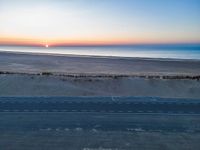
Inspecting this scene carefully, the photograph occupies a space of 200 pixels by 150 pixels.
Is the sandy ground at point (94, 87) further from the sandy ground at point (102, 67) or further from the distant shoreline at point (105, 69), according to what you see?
the sandy ground at point (102, 67)

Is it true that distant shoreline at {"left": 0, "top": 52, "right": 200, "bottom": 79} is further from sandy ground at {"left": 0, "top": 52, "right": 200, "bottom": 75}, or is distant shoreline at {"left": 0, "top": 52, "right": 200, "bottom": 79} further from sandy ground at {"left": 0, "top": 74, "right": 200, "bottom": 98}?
sandy ground at {"left": 0, "top": 74, "right": 200, "bottom": 98}

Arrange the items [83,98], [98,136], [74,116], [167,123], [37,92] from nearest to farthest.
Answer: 1. [98,136]
2. [167,123]
3. [74,116]
4. [83,98]
5. [37,92]

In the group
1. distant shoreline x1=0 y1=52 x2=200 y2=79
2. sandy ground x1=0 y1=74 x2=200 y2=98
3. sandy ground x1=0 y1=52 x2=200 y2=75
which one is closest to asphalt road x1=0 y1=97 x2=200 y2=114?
sandy ground x1=0 y1=74 x2=200 y2=98

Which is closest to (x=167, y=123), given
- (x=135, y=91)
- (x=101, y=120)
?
(x=101, y=120)

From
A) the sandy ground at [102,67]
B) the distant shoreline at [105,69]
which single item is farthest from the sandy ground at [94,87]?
the sandy ground at [102,67]

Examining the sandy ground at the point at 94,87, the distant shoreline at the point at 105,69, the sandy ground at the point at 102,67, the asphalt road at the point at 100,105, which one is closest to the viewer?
the asphalt road at the point at 100,105

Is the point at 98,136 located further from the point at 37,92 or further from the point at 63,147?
the point at 37,92

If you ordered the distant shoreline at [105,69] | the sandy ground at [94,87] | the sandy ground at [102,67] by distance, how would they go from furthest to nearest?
1. the sandy ground at [102,67]
2. the distant shoreline at [105,69]
3. the sandy ground at [94,87]

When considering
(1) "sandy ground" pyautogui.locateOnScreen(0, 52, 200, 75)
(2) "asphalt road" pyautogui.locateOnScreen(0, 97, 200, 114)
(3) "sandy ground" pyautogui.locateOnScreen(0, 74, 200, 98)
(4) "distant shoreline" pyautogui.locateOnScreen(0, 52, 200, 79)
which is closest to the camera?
(2) "asphalt road" pyautogui.locateOnScreen(0, 97, 200, 114)
